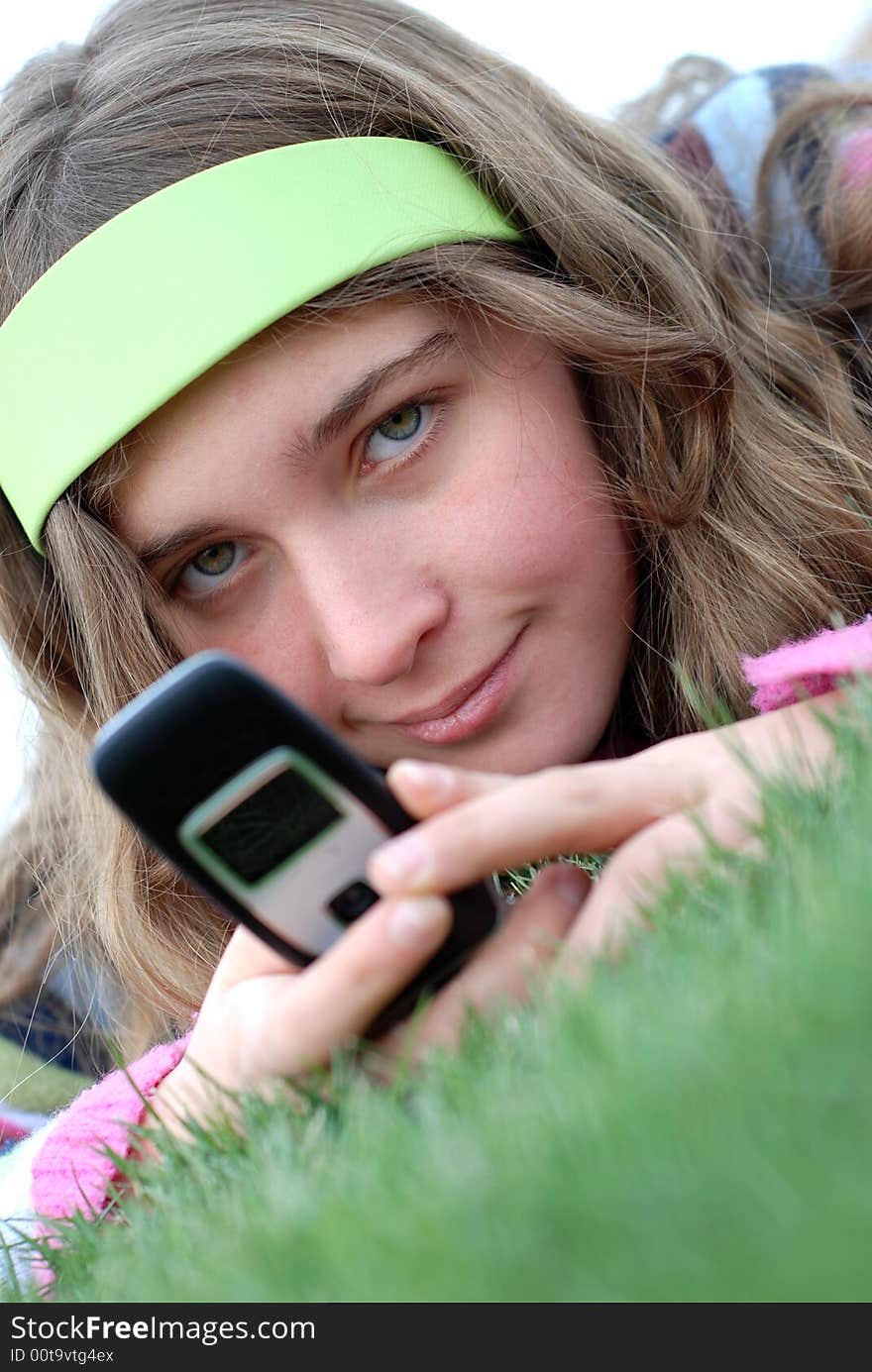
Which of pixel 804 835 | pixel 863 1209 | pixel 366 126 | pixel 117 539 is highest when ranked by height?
pixel 366 126

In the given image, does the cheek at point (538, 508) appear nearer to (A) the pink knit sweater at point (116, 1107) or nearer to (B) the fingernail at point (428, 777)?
(A) the pink knit sweater at point (116, 1107)

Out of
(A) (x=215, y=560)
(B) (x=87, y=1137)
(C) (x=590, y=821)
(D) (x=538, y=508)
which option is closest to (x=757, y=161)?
(D) (x=538, y=508)

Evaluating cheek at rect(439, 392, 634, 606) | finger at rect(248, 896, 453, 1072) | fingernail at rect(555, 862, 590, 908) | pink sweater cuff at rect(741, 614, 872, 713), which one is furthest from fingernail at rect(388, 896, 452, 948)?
cheek at rect(439, 392, 634, 606)

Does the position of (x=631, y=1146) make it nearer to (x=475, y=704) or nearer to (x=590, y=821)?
(x=590, y=821)

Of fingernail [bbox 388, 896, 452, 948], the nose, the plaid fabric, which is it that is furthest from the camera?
the plaid fabric

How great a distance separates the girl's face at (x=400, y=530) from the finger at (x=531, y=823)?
28.8 inches

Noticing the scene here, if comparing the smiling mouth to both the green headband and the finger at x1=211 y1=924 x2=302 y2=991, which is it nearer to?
the green headband

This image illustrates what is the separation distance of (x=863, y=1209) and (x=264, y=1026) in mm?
604

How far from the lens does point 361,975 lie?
91 cm

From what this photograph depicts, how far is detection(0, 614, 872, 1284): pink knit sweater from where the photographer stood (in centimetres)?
120

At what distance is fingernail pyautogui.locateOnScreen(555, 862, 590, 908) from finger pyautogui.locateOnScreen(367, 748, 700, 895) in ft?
0.09

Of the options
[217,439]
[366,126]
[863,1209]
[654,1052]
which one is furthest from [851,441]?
[863,1209]

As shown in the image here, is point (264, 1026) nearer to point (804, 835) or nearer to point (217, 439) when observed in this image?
point (804, 835)

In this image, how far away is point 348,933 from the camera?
0.93m
